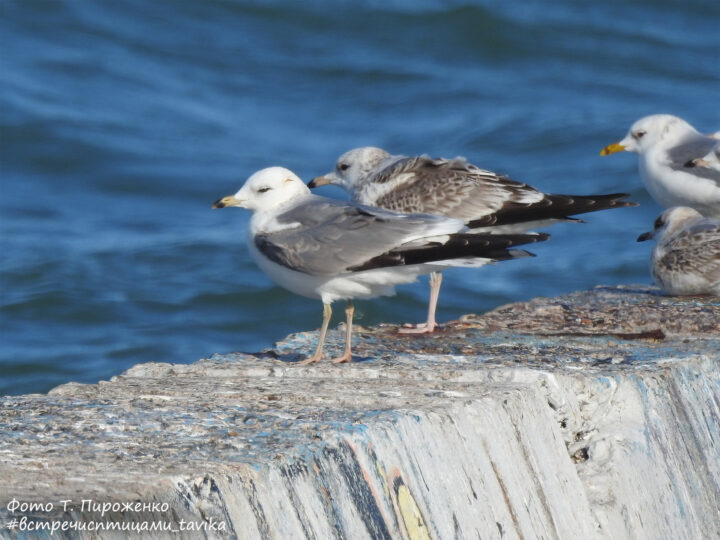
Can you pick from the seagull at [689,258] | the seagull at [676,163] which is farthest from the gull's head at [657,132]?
the seagull at [689,258]

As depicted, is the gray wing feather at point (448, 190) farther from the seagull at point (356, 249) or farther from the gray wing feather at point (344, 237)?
the gray wing feather at point (344, 237)

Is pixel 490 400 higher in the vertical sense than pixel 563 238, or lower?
lower

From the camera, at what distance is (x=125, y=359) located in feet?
33.6

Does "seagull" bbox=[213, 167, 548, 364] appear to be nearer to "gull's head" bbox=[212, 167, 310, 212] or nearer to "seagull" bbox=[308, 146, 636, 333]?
"gull's head" bbox=[212, 167, 310, 212]

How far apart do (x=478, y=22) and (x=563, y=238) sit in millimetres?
5197

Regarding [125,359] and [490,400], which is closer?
[490,400]

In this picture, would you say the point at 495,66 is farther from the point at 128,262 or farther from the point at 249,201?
the point at 249,201

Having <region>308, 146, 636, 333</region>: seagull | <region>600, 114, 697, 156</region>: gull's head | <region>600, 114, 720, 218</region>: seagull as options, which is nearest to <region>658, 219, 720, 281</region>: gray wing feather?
<region>308, 146, 636, 333</region>: seagull

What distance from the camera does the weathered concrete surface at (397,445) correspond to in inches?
108

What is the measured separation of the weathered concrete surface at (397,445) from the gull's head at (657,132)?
3939 millimetres

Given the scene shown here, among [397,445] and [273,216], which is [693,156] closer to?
[273,216]

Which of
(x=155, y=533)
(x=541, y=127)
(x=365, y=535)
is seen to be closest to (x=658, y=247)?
(x=365, y=535)

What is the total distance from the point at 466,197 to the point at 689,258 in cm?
121

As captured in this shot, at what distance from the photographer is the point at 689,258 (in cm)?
628
